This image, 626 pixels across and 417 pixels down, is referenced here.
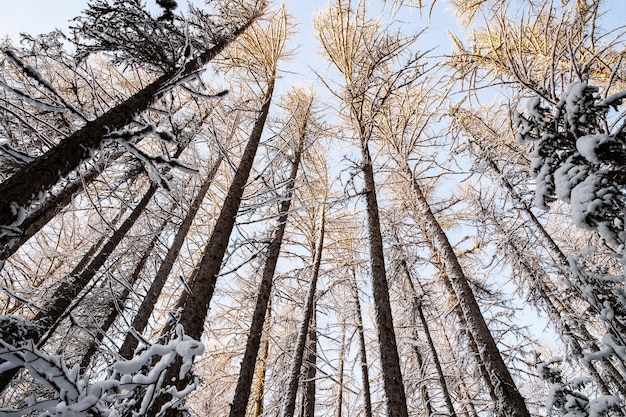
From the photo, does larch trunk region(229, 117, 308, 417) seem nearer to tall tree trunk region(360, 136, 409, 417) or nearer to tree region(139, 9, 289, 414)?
tree region(139, 9, 289, 414)

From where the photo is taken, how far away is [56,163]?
2531 mm

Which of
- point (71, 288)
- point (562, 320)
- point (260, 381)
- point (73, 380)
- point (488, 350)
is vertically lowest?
point (73, 380)

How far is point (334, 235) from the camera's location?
9602mm

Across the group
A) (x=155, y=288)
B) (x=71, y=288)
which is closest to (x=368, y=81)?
(x=155, y=288)

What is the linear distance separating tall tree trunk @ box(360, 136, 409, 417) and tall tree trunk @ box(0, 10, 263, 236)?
155 inches

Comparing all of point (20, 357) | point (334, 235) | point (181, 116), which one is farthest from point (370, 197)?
point (181, 116)

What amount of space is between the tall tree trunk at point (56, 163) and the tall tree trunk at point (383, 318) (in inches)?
155

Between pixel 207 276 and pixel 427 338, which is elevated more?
pixel 427 338

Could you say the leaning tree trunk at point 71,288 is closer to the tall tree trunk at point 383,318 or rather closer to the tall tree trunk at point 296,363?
the tall tree trunk at point 296,363

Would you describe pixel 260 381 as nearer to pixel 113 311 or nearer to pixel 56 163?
pixel 113 311

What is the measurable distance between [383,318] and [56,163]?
430 centimetres

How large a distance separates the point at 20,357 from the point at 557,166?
3365 mm

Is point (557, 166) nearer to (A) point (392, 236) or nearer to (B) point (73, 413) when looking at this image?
(B) point (73, 413)

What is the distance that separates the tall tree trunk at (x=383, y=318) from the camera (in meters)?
3.97
